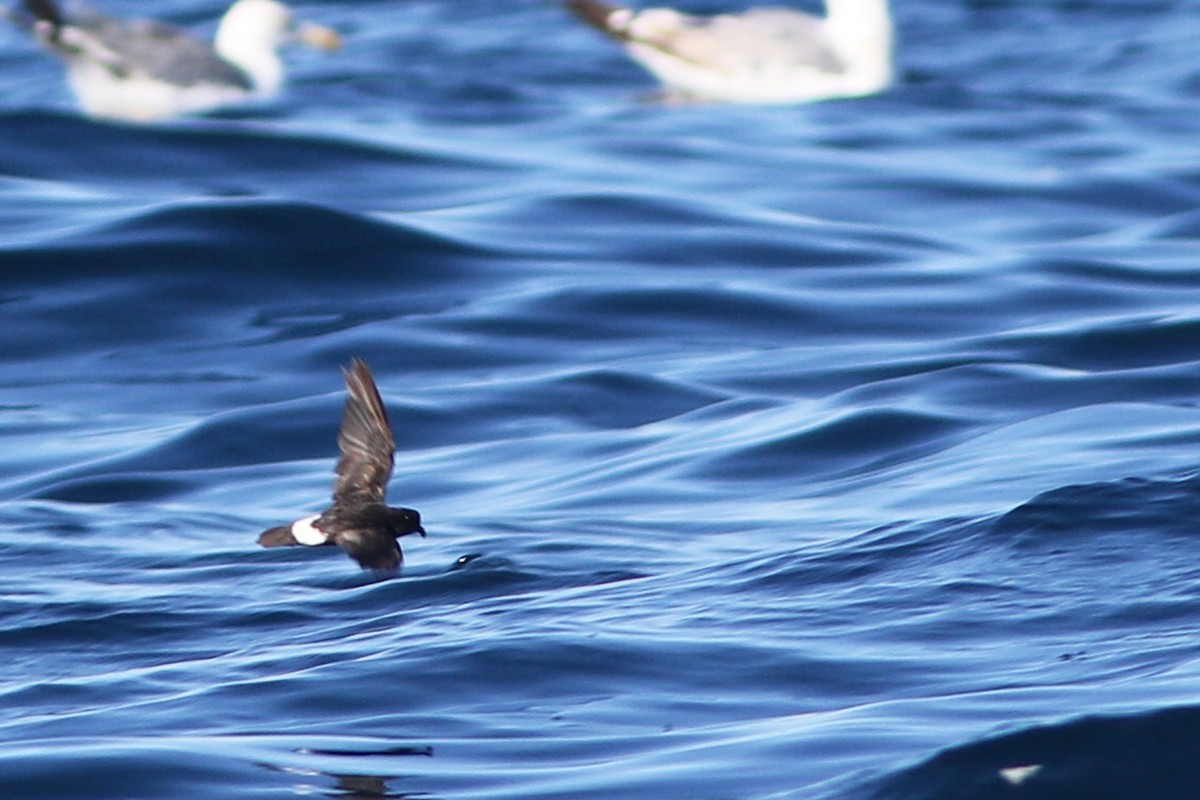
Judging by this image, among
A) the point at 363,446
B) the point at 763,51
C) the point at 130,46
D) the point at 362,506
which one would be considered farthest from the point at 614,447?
the point at 763,51

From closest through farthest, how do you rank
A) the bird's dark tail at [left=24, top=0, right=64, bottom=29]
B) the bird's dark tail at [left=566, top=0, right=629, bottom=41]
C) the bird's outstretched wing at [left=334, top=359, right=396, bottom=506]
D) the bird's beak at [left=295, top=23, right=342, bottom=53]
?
the bird's outstretched wing at [left=334, top=359, right=396, bottom=506]
the bird's dark tail at [left=24, top=0, right=64, bottom=29]
the bird's dark tail at [left=566, top=0, right=629, bottom=41]
the bird's beak at [left=295, top=23, right=342, bottom=53]

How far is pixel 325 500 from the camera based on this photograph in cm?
762

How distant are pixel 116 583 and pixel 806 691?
236 centimetres

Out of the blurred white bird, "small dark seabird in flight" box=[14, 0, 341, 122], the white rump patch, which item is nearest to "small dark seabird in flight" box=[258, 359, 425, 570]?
the white rump patch

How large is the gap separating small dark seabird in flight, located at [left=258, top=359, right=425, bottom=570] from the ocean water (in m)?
0.29

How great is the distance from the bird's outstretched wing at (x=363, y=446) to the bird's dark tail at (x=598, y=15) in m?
11.7

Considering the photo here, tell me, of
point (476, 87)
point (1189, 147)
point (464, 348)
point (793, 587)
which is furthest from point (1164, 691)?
point (476, 87)

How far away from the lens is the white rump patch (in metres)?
5.50

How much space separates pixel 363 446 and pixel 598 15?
39.2 ft

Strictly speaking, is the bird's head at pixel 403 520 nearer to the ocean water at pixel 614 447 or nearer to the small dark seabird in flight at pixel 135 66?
the ocean water at pixel 614 447

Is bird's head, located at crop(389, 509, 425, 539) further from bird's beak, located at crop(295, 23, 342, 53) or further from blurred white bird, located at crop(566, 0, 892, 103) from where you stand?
bird's beak, located at crop(295, 23, 342, 53)

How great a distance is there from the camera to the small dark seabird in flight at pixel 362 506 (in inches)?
216

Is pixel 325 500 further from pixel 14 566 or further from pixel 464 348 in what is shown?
pixel 464 348

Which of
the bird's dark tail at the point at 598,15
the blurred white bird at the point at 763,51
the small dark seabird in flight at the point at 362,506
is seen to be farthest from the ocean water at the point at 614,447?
the bird's dark tail at the point at 598,15
